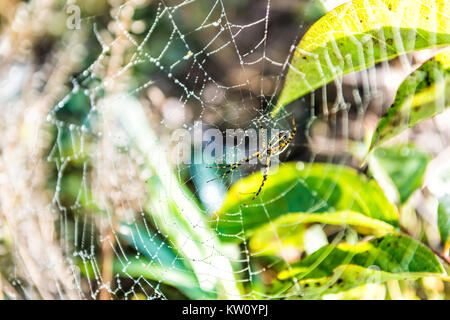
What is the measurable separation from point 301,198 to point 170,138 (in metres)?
0.36

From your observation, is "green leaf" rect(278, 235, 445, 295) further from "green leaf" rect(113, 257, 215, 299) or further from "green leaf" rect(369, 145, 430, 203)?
"green leaf" rect(113, 257, 215, 299)

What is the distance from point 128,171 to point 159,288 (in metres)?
0.25

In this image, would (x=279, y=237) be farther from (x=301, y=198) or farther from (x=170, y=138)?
(x=170, y=138)

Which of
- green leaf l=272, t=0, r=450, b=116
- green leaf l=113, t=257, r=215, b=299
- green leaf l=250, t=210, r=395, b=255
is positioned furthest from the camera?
green leaf l=113, t=257, r=215, b=299

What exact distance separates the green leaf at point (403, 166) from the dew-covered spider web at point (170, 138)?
0.43 ft

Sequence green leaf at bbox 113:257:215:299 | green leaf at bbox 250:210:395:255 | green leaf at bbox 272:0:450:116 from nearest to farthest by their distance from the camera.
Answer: green leaf at bbox 272:0:450:116 < green leaf at bbox 250:210:395:255 < green leaf at bbox 113:257:215:299

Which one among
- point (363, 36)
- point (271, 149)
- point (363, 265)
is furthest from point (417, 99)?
point (271, 149)

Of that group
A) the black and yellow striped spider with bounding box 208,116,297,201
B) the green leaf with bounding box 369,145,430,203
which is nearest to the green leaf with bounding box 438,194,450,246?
the green leaf with bounding box 369,145,430,203

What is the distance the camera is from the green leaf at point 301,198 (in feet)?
1.34

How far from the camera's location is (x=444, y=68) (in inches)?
12.7

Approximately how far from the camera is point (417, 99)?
0.33m

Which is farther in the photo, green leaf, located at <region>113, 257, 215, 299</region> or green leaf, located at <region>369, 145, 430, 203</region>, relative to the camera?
green leaf, located at <region>113, 257, 215, 299</region>

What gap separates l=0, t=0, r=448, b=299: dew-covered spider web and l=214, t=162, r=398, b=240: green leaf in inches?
1.1

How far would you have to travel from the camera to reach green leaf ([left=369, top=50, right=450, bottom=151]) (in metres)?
0.32
